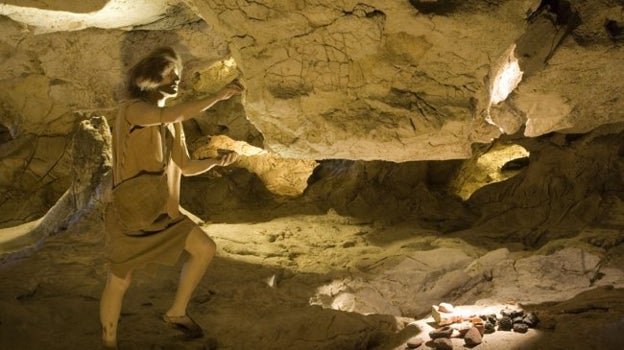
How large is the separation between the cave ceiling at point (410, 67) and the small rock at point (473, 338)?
1.52m

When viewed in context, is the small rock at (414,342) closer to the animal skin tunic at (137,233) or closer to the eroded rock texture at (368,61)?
the eroded rock texture at (368,61)

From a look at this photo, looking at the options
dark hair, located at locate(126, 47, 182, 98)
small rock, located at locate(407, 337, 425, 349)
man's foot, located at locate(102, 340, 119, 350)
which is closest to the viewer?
dark hair, located at locate(126, 47, 182, 98)

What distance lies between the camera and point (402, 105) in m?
4.30

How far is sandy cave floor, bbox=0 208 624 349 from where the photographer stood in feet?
12.4

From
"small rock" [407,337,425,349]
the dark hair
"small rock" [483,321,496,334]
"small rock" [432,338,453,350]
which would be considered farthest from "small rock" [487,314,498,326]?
the dark hair

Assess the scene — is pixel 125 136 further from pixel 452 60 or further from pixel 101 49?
pixel 101 49

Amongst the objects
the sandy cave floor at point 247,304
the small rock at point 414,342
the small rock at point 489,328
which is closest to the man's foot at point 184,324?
the sandy cave floor at point 247,304

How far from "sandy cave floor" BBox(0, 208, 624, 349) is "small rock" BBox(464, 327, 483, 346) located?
0.05 meters

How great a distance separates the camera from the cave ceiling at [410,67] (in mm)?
3961

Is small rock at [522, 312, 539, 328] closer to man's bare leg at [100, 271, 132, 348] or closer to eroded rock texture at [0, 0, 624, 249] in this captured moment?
eroded rock texture at [0, 0, 624, 249]

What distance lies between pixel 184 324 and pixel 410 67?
8.15 ft

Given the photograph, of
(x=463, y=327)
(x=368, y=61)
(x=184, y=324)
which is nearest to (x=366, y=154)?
(x=368, y=61)

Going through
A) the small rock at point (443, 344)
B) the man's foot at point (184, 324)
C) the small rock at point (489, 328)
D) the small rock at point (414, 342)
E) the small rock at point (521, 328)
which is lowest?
the man's foot at point (184, 324)

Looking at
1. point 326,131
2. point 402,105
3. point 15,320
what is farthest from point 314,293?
point 15,320
